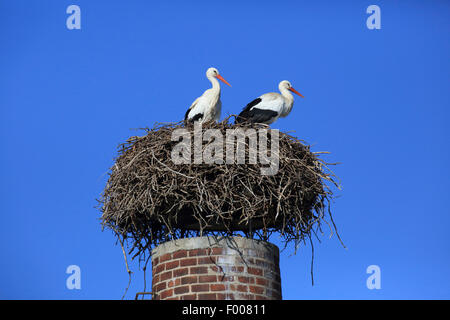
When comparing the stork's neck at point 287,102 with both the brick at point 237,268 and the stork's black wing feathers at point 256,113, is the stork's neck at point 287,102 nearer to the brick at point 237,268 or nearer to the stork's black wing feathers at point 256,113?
the stork's black wing feathers at point 256,113

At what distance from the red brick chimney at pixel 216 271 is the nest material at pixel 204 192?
212 mm

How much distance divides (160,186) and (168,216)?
0.53 m

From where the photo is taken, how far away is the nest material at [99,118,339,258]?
7.08m

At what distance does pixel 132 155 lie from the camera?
785cm

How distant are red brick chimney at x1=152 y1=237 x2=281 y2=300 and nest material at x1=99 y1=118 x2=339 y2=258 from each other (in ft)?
0.69

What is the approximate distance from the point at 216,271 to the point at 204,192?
843 millimetres

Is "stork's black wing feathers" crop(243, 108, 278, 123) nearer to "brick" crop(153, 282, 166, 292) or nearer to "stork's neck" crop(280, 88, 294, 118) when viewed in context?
"stork's neck" crop(280, 88, 294, 118)

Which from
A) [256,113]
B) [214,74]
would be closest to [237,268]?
[256,113]

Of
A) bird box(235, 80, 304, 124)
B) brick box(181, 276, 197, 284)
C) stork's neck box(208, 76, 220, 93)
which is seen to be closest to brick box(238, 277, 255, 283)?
brick box(181, 276, 197, 284)

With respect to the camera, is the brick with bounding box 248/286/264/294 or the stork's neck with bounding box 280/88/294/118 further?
the stork's neck with bounding box 280/88/294/118

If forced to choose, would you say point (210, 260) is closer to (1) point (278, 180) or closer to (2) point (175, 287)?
(2) point (175, 287)

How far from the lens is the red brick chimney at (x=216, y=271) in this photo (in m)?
6.89
